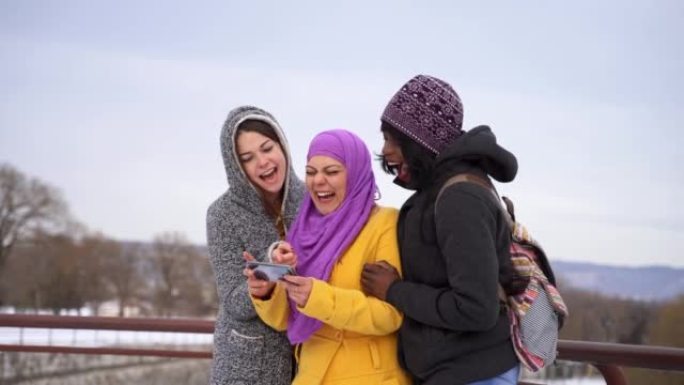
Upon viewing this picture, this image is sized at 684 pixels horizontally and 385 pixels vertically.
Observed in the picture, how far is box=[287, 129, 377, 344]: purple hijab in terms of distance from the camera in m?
2.36

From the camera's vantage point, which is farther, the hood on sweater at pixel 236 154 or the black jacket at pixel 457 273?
the hood on sweater at pixel 236 154

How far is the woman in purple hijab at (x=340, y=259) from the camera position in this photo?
2.35 m

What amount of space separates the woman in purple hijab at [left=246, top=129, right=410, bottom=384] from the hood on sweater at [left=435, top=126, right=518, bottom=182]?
10.5 inches

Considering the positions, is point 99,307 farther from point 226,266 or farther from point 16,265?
point 226,266

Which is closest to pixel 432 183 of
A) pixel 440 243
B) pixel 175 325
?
pixel 440 243

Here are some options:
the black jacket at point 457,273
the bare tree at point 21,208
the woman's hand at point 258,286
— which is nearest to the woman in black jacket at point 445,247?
the black jacket at point 457,273

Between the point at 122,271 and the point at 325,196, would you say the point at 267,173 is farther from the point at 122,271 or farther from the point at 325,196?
the point at 122,271

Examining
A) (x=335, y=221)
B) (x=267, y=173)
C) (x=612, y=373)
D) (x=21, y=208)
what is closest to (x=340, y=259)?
(x=335, y=221)

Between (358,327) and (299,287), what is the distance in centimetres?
20

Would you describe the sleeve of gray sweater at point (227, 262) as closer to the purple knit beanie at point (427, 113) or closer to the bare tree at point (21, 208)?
the purple knit beanie at point (427, 113)

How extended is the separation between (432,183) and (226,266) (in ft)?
2.45

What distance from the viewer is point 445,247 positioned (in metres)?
2.15

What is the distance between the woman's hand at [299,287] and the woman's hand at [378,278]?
166 mm

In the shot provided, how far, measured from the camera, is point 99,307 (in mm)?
67125
